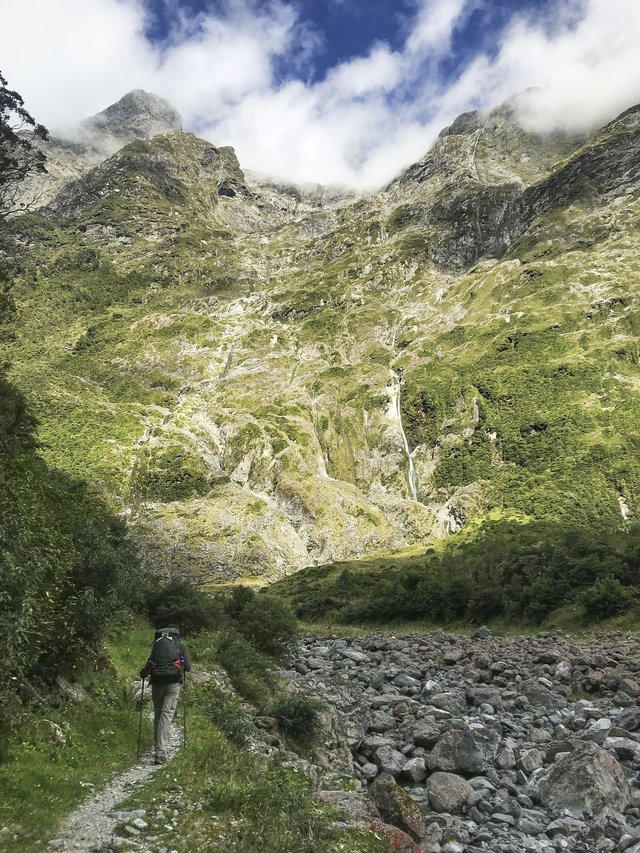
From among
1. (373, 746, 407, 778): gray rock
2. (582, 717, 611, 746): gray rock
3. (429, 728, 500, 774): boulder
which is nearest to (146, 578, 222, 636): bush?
(373, 746, 407, 778): gray rock

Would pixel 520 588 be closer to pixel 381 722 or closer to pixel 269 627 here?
pixel 269 627

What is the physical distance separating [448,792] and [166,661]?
26.5 feet

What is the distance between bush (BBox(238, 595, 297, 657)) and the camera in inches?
1346

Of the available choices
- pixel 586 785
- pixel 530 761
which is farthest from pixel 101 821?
pixel 530 761

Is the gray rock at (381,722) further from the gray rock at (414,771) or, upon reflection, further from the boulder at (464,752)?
the gray rock at (414,771)

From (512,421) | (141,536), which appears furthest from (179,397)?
(512,421)

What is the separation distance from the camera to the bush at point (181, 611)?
108 feet

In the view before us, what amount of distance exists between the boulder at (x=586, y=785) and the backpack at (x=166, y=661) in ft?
31.7

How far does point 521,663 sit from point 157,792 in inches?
823

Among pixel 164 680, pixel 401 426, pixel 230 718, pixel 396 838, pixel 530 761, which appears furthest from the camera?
pixel 401 426

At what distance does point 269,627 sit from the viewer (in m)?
34.7

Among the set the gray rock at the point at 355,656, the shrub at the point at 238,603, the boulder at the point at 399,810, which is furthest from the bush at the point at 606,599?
the boulder at the point at 399,810

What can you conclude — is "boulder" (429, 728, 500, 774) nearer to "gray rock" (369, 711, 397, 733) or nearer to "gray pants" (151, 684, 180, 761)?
"gray rock" (369, 711, 397, 733)

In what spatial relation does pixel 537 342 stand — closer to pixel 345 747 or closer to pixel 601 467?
pixel 601 467
